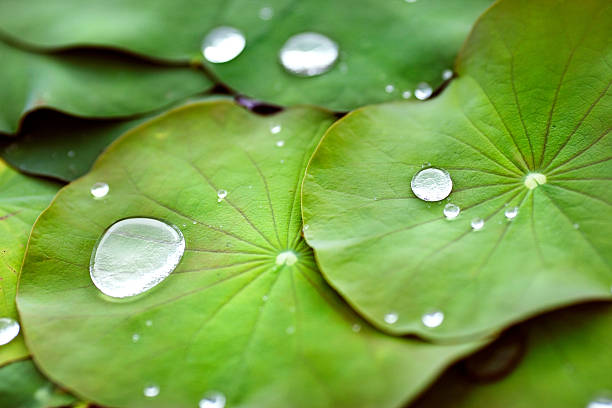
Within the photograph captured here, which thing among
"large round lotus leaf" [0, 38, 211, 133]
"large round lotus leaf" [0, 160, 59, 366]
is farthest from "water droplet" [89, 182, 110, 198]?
"large round lotus leaf" [0, 38, 211, 133]

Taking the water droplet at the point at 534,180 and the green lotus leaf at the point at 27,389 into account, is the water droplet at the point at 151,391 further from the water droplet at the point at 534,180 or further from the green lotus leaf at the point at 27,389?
the water droplet at the point at 534,180

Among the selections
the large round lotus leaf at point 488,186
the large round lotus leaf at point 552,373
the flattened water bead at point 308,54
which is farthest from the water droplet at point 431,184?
the flattened water bead at point 308,54

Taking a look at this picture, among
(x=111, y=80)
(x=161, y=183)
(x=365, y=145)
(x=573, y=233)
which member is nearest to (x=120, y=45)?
(x=111, y=80)

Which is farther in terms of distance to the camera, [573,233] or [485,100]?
[485,100]

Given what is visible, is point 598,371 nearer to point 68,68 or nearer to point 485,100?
point 485,100

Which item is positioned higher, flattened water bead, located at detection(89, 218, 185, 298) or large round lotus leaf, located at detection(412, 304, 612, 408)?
large round lotus leaf, located at detection(412, 304, 612, 408)

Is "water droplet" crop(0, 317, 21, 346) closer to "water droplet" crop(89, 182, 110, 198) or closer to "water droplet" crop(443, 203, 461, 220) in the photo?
"water droplet" crop(89, 182, 110, 198)

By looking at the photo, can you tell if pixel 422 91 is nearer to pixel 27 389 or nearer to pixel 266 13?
pixel 266 13
